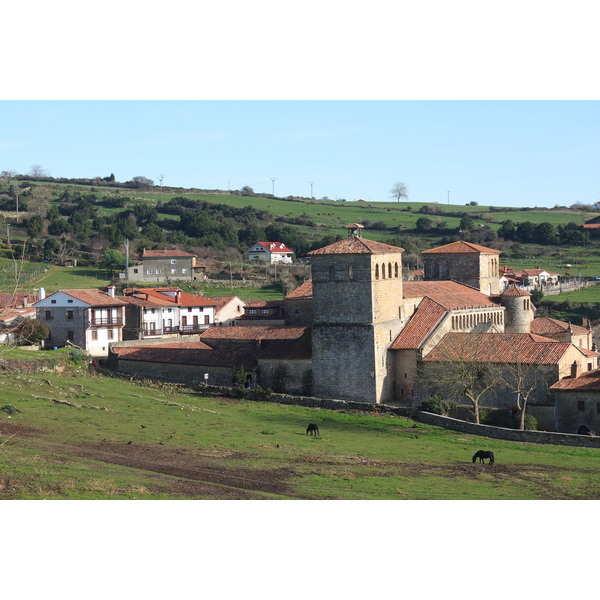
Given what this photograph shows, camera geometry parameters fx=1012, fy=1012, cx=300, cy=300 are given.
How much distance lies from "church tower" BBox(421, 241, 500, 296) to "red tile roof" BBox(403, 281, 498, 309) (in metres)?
2.66

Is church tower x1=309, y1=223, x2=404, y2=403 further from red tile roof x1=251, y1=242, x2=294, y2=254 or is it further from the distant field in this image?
red tile roof x1=251, y1=242, x2=294, y2=254

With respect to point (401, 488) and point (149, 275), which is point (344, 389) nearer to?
point (401, 488)

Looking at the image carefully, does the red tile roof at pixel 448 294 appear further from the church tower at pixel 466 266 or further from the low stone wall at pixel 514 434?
the low stone wall at pixel 514 434

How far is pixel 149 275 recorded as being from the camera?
98.0 m

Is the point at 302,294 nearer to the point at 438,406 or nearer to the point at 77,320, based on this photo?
the point at 77,320

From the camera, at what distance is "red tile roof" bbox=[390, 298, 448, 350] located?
5200cm

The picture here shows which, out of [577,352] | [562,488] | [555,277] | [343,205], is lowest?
[562,488]

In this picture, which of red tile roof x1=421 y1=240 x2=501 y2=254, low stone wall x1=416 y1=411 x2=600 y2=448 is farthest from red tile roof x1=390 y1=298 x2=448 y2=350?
red tile roof x1=421 y1=240 x2=501 y2=254

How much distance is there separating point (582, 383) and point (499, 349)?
5221 mm

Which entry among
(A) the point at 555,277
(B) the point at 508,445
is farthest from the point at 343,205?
(B) the point at 508,445

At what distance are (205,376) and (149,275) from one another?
43349mm

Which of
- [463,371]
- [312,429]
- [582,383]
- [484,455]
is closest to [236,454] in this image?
[312,429]

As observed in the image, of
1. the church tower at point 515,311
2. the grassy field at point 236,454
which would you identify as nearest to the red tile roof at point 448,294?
the church tower at point 515,311

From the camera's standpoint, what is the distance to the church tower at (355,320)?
2025 inches
